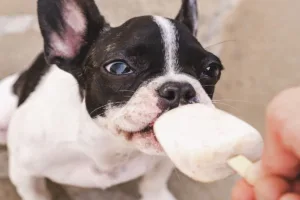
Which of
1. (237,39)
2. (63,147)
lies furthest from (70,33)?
(237,39)

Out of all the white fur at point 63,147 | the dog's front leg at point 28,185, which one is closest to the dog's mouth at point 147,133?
the white fur at point 63,147

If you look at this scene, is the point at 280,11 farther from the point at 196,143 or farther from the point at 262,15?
the point at 196,143

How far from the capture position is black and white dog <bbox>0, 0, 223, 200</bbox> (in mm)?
1124

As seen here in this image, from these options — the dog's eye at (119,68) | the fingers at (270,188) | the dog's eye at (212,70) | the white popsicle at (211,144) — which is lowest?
the dog's eye at (212,70)

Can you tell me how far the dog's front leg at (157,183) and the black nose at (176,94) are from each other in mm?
532

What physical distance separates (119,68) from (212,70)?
219 mm

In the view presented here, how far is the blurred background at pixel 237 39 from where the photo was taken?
2002 mm

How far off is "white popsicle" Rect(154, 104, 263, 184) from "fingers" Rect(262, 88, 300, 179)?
1.8 inches

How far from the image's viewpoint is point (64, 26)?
1.28 m

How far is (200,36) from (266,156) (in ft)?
4.76

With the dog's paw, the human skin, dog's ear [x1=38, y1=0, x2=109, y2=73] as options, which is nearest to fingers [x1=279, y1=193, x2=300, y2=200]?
the human skin

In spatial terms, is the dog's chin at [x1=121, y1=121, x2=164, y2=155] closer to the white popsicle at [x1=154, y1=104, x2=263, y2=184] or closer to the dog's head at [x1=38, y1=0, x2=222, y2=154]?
the dog's head at [x1=38, y1=0, x2=222, y2=154]

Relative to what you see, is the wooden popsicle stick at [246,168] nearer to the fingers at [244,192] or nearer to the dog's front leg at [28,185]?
the fingers at [244,192]

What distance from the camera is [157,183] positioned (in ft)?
5.50
